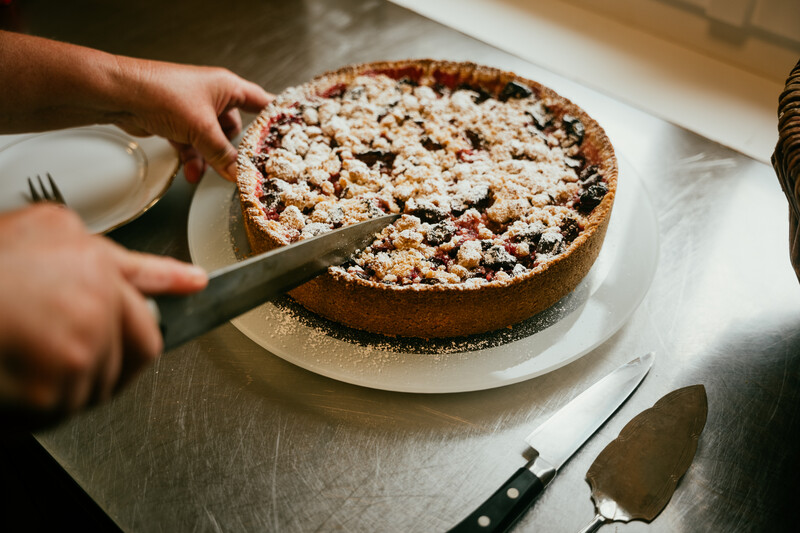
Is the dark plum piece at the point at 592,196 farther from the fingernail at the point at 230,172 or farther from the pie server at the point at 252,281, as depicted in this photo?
the fingernail at the point at 230,172

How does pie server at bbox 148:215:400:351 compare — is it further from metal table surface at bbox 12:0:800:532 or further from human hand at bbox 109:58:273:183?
human hand at bbox 109:58:273:183

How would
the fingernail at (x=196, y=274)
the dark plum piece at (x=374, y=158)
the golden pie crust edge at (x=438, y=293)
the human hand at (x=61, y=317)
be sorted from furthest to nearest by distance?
the dark plum piece at (x=374, y=158)
the golden pie crust edge at (x=438, y=293)
the fingernail at (x=196, y=274)
the human hand at (x=61, y=317)

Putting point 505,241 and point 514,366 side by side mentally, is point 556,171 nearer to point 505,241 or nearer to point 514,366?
point 505,241

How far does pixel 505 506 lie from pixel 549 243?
1.67 feet

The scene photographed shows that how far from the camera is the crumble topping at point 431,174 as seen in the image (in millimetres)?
1240

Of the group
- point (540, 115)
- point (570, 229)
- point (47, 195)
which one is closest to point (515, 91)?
point (540, 115)

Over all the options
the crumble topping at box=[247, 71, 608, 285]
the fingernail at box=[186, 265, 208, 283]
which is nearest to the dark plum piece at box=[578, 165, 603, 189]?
the crumble topping at box=[247, 71, 608, 285]

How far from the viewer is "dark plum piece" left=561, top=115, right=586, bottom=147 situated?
147cm

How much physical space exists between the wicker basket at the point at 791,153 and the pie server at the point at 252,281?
2.31ft

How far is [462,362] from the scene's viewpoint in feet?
3.81

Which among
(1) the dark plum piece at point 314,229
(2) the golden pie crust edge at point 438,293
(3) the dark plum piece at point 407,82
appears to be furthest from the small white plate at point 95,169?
(3) the dark plum piece at point 407,82

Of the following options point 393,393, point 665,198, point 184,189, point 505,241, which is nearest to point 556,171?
point 505,241

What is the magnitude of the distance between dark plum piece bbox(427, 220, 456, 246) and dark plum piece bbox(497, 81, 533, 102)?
0.51m

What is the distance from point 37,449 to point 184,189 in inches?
28.5
